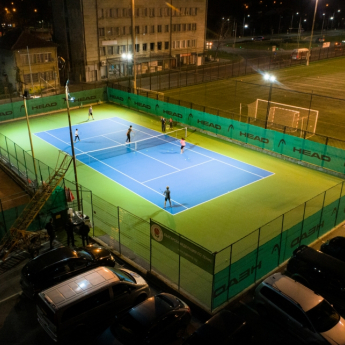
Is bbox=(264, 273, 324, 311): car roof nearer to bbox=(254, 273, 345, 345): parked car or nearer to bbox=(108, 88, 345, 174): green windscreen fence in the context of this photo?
bbox=(254, 273, 345, 345): parked car

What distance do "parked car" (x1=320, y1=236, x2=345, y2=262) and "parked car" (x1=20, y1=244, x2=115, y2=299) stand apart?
30.8 ft

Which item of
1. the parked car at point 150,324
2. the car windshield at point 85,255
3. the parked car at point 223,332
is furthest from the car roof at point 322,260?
the car windshield at point 85,255

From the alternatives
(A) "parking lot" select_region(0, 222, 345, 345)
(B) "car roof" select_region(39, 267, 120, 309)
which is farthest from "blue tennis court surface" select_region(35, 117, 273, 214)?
(B) "car roof" select_region(39, 267, 120, 309)

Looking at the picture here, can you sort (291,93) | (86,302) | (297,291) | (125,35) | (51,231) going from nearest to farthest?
1. (86,302)
2. (297,291)
3. (51,231)
4. (291,93)
5. (125,35)

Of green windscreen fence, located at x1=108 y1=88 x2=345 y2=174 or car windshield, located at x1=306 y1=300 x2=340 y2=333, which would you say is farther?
green windscreen fence, located at x1=108 y1=88 x2=345 y2=174

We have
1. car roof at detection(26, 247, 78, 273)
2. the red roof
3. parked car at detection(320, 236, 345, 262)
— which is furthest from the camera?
the red roof

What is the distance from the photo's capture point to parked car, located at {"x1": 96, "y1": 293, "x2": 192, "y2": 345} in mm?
10852

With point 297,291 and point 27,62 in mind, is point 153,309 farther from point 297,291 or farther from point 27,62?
point 27,62

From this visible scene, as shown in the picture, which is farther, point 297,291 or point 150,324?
point 297,291

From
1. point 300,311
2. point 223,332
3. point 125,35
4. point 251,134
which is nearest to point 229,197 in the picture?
point 251,134

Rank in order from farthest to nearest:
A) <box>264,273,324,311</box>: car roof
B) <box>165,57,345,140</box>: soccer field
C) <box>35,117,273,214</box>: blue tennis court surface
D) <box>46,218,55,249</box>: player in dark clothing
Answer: <box>165,57,345,140</box>: soccer field, <box>35,117,273,214</box>: blue tennis court surface, <box>46,218,55,249</box>: player in dark clothing, <box>264,273,324,311</box>: car roof

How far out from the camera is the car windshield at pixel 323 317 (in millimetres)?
11734

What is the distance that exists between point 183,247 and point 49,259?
16.3 ft

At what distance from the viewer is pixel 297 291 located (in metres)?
12.6
